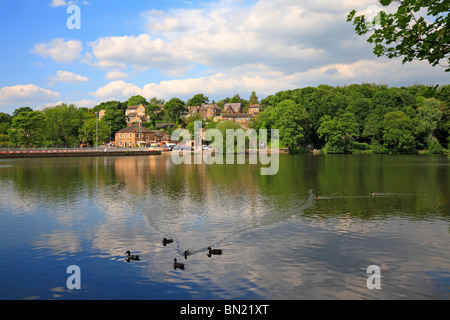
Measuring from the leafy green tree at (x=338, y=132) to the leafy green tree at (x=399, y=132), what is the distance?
12220 millimetres

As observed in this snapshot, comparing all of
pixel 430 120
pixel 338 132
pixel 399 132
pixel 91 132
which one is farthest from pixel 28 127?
pixel 430 120

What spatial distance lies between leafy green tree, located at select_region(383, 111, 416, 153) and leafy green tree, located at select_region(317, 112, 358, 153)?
12220mm

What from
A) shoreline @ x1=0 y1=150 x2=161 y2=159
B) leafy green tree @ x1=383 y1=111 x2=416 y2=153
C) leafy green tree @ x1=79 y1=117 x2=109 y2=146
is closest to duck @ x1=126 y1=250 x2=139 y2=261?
shoreline @ x1=0 y1=150 x2=161 y2=159

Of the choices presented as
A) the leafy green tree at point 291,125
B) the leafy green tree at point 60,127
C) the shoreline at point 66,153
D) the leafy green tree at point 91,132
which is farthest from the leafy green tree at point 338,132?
the leafy green tree at point 60,127

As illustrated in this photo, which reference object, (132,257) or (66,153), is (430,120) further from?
(132,257)

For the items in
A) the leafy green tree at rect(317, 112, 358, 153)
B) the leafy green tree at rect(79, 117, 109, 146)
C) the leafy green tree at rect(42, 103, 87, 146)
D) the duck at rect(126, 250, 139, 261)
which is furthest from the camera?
the leafy green tree at rect(79, 117, 109, 146)

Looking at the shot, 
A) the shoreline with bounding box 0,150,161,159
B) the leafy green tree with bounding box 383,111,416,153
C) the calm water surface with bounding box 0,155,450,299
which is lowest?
the calm water surface with bounding box 0,155,450,299

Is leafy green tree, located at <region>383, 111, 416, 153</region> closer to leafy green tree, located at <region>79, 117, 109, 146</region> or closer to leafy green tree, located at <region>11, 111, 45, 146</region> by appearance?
leafy green tree, located at <region>79, 117, 109, 146</region>

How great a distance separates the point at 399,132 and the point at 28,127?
5419 inches

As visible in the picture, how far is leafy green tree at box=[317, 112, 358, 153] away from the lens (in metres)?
141

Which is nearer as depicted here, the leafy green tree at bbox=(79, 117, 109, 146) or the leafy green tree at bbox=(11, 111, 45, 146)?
the leafy green tree at bbox=(11, 111, 45, 146)

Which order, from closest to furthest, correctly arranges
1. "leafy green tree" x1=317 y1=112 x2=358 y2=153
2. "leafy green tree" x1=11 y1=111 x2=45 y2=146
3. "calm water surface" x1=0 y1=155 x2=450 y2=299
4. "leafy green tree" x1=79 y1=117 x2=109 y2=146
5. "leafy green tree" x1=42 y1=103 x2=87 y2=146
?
"calm water surface" x1=0 y1=155 x2=450 y2=299 → "leafy green tree" x1=11 y1=111 x2=45 y2=146 → "leafy green tree" x1=42 y1=103 x2=87 y2=146 → "leafy green tree" x1=317 y1=112 x2=358 y2=153 → "leafy green tree" x1=79 y1=117 x2=109 y2=146
